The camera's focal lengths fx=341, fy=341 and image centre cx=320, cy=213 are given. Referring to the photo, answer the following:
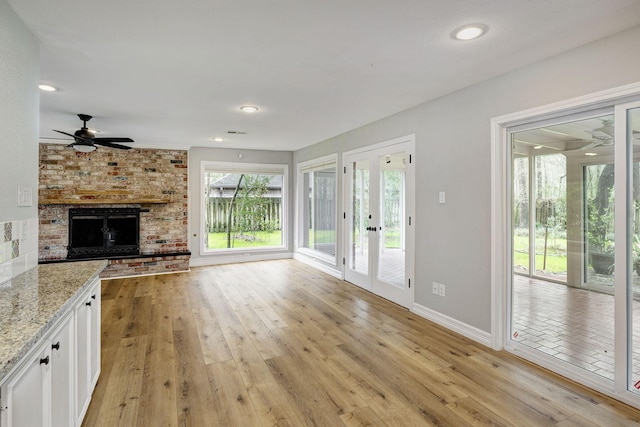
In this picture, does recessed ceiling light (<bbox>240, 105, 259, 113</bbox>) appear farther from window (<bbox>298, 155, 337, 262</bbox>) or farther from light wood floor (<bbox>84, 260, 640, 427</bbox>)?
light wood floor (<bbox>84, 260, 640, 427</bbox>)

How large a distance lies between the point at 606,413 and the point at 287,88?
3424 millimetres

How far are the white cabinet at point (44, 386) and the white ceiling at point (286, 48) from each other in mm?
1774

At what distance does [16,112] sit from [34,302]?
4.08ft

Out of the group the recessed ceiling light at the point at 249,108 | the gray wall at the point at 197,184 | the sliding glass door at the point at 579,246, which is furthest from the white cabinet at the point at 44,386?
the gray wall at the point at 197,184

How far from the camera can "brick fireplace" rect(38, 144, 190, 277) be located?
5.67m

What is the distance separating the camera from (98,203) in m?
5.84

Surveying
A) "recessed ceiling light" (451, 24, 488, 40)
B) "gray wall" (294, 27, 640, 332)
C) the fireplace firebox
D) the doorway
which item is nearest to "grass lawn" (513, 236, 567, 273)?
the doorway

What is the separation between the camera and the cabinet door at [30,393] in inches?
41.5

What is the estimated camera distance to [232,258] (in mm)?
Result: 7102

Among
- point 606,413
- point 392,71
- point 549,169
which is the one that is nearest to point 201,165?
point 392,71

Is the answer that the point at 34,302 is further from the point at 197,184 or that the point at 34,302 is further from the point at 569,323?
the point at 197,184

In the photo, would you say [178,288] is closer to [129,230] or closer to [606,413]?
[129,230]

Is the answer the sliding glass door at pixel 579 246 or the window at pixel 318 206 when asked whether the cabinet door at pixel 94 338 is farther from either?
the window at pixel 318 206

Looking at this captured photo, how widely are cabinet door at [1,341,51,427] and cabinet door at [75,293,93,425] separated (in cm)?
51
